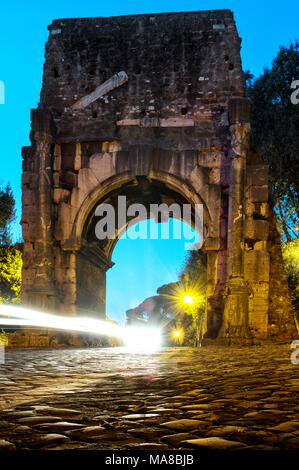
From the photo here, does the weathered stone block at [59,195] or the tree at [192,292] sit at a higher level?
the weathered stone block at [59,195]

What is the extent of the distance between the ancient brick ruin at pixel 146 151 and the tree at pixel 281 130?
652 cm

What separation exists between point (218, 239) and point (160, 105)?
3744 millimetres

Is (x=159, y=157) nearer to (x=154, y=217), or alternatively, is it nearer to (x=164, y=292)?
(x=154, y=217)

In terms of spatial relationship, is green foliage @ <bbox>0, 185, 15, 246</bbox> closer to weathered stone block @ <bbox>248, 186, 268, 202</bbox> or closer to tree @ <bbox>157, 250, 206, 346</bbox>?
tree @ <bbox>157, 250, 206, 346</bbox>

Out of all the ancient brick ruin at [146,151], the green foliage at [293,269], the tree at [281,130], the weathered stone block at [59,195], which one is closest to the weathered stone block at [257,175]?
the ancient brick ruin at [146,151]

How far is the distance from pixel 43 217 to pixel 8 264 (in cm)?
1277

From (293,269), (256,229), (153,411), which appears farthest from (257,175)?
(153,411)

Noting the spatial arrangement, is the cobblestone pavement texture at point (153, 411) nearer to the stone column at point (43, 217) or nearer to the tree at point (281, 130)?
the stone column at point (43, 217)

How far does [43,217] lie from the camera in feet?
37.0

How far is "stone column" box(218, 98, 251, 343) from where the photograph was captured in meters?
10.2

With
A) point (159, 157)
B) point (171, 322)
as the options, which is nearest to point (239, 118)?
point (159, 157)

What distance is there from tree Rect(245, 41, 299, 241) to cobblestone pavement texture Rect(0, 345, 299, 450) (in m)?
15.0

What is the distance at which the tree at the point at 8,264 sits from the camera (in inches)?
906

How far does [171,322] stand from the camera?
38250 millimetres
